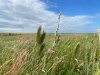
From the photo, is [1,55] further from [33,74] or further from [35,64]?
[33,74]

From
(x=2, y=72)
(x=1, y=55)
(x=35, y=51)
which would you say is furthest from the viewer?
(x=1, y=55)

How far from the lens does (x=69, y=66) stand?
10.2ft

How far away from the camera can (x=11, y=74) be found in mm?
2002

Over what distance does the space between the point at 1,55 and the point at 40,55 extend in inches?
35.5

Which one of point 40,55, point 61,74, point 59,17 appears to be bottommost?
point 61,74

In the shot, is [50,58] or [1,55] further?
[1,55]

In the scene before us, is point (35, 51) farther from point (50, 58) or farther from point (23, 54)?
point (23, 54)

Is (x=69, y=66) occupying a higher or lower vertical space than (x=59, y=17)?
lower

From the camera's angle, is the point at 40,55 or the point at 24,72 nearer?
the point at 24,72

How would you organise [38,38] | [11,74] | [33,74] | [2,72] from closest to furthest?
[11,74]
[2,72]
[33,74]
[38,38]

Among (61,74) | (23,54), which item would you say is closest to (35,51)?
(61,74)

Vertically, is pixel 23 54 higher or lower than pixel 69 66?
higher

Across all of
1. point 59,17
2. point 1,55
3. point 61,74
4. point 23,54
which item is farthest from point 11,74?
point 1,55

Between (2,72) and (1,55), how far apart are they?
1.43 metres
